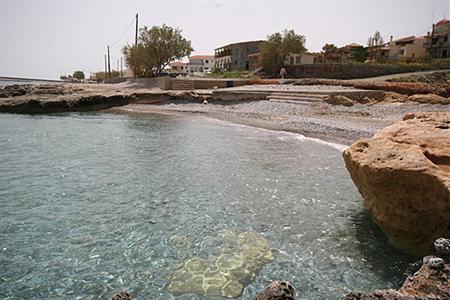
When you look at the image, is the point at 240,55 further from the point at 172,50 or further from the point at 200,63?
the point at 200,63

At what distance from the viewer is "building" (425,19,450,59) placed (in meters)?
65.5

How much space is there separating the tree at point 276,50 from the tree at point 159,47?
11.2m

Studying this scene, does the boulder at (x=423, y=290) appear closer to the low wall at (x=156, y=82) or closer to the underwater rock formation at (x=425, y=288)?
the underwater rock formation at (x=425, y=288)

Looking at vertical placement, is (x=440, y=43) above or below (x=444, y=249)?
above

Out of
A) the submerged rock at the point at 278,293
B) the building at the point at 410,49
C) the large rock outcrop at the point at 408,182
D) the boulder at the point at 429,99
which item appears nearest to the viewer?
the submerged rock at the point at 278,293

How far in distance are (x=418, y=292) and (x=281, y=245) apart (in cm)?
291

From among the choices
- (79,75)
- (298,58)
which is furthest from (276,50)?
(79,75)

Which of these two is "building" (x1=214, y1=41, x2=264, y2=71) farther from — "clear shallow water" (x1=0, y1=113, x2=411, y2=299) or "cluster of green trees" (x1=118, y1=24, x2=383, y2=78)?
"clear shallow water" (x1=0, y1=113, x2=411, y2=299)

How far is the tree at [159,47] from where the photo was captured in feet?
151

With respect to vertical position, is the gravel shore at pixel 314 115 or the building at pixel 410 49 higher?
the building at pixel 410 49

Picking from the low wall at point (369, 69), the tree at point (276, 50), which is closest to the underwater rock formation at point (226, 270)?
the low wall at point (369, 69)

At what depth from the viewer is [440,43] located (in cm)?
6700

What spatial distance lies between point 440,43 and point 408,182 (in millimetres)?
76930

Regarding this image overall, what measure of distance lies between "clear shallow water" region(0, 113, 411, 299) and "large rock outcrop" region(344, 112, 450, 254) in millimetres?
488
